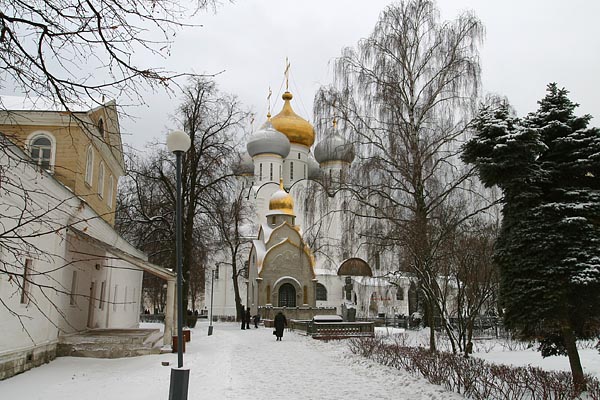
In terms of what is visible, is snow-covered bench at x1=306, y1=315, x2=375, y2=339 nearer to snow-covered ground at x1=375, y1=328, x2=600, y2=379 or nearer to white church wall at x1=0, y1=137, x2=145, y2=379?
snow-covered ground at x1=375, y1=328, x2=600, y2=379

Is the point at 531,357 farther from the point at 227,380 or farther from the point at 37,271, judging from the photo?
the point at 37,271

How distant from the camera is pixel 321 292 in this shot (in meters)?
44.3

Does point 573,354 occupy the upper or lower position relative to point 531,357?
upper

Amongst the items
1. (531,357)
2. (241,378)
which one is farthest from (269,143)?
(241,378)

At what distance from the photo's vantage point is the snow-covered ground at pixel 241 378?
9430mm

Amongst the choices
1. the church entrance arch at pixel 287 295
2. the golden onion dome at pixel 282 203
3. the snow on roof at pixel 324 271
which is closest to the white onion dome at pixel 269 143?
the golden onion dome at pixel 282 203

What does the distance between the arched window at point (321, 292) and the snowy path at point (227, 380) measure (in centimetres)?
2845

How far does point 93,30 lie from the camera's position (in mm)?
4504

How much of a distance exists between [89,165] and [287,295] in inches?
1010

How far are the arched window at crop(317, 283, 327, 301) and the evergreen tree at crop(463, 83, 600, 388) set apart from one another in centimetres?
3466

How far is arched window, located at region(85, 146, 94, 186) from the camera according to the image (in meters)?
16.2

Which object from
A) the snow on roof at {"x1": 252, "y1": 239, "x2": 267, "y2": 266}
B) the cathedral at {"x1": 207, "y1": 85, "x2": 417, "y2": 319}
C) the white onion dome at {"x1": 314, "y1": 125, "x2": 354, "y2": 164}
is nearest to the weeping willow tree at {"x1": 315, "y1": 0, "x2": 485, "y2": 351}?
the white onion dome at {"x1": 314, "y1": 125, "x2": 354, "y2": 164}

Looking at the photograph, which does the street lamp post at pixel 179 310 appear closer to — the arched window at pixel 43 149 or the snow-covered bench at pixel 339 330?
the arched window at pixel 43 149

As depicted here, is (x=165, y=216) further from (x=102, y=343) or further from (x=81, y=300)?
(x=102, y=343)
